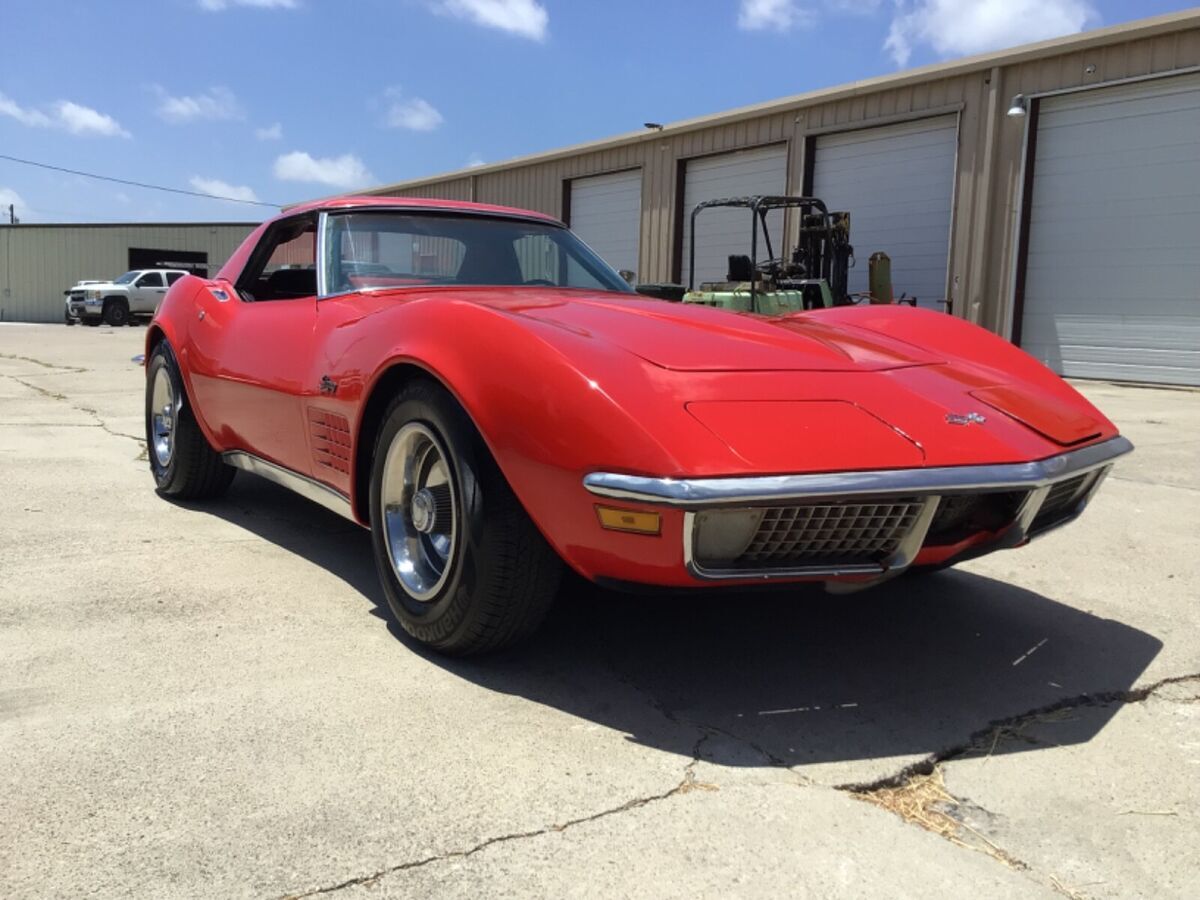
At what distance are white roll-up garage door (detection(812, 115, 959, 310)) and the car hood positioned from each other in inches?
481

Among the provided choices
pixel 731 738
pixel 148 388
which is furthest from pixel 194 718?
pixel 148 388

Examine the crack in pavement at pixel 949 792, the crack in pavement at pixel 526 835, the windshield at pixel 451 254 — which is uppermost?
the windshield at pixel 451 254

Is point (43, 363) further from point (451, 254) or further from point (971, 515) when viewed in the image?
point (971, 515)

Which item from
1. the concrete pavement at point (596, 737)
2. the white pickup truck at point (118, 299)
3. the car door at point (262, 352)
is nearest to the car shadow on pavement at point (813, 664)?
the concrete pavement at point (596, 737)

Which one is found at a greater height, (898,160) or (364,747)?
(898,160)

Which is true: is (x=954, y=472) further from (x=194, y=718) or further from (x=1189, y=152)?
(x=1189, y=152)

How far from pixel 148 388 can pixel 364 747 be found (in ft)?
11.1

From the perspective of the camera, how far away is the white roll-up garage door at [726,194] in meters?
16.6

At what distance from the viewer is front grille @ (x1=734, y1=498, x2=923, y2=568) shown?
6.73 feet

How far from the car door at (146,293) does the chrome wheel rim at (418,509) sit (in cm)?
2891

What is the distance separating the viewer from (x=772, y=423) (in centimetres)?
212

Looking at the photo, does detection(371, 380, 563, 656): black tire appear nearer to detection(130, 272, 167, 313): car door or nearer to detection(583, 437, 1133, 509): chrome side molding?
detection(583, 437, 1133, 509): chrome side molding

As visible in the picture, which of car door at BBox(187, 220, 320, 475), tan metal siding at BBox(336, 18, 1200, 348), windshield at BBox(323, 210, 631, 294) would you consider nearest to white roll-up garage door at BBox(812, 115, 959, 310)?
tan metal siding at BBox(336, 18, 1200, 348)

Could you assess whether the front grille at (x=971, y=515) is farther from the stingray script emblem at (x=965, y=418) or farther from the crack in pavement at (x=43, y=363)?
the crack in pavement at (x=43, y=363)
